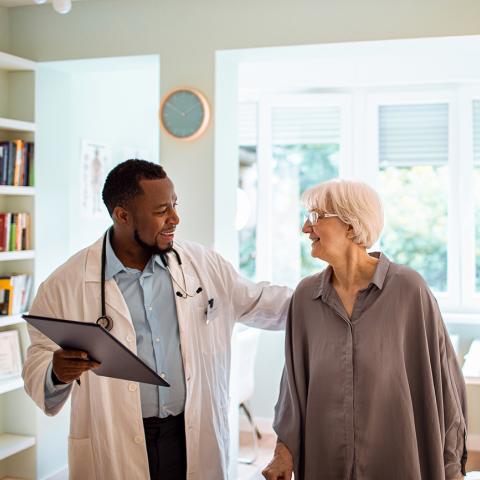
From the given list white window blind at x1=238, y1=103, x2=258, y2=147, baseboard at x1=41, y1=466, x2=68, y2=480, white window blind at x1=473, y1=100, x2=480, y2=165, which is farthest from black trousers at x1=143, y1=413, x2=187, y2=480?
white window blind at x1=473, y1=100, x2=480, y2=165

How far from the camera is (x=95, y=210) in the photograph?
4.73 m

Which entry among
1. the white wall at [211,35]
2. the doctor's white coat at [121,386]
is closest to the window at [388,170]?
the white wall at [211,35]

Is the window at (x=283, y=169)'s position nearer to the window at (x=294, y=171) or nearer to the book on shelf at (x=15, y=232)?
the window at (x=294, y=171)

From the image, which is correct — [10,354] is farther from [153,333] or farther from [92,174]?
[153,333]

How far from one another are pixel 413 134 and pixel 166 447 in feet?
12.4

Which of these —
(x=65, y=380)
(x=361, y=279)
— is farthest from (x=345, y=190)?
(x=65, y=380)

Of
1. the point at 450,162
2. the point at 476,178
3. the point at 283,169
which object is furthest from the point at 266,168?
the point at 476,178

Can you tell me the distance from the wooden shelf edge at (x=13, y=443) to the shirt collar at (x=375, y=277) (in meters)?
2.48

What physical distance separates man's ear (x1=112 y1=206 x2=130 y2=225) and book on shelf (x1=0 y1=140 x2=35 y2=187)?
1760 mm

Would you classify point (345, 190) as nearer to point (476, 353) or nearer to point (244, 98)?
point (476, 353)

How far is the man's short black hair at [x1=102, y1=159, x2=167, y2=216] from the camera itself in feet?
7.68

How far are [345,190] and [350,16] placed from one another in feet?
5.52

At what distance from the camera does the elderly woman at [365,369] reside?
6.56 ft

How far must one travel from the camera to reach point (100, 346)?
76.3 inches
